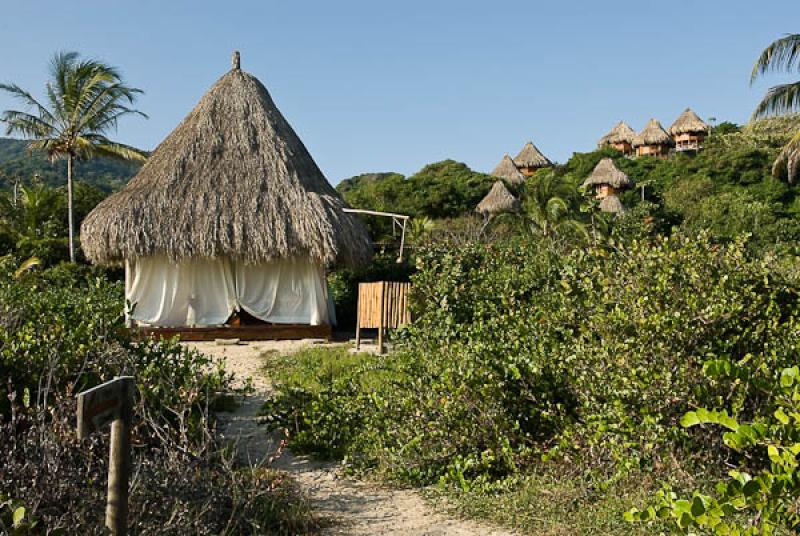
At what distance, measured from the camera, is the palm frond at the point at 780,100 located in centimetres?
1591

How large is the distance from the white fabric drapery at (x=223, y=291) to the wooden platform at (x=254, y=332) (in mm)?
110

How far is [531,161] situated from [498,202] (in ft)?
49.1

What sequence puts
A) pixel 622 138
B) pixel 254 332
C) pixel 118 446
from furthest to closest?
pixel 622 138 → pixel 254 332 → pixel 118 446

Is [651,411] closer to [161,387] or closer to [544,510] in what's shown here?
Result: [544,510]

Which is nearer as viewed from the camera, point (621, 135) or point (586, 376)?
point (586, 376)

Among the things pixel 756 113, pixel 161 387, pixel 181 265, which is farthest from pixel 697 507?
pixel 756 113

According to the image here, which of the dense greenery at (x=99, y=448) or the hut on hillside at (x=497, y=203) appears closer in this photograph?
the dense greenery at (x=99, y=448)

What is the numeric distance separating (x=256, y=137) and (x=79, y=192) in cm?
1112

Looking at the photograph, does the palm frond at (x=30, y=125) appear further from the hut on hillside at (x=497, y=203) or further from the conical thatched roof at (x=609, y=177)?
the conical thatched roof at (x=609, y=177)

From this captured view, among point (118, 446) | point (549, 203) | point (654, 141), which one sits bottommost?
point (118, 446)

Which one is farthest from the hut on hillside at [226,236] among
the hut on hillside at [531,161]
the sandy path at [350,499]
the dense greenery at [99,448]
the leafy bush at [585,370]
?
the hut on hillside at [531,161]

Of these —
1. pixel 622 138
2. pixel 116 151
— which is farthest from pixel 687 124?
pixel 116 151

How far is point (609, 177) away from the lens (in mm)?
38438

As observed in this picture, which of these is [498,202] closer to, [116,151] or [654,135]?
[116,151]
